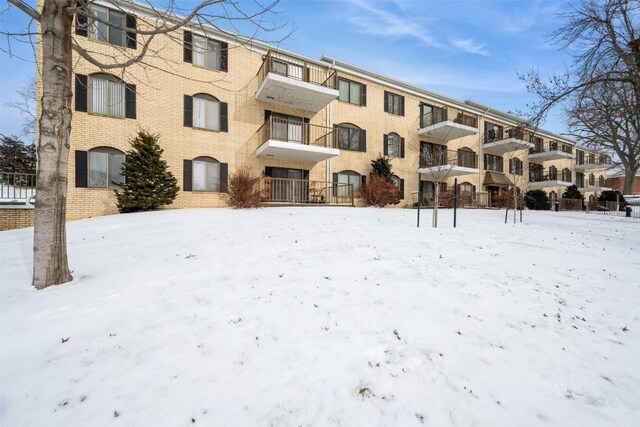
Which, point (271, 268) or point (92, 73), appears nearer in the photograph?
point (271, 268)

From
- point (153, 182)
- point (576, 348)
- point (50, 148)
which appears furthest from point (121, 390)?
point (153, 182)

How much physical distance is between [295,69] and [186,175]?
8.62 metres

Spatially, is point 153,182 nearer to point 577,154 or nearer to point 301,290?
point 301,290

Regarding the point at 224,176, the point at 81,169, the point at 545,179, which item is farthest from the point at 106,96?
the point at 545,179

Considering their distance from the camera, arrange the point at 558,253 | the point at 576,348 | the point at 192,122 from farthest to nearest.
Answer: the point at 192,122, the point at 558,253, the point at 576,348

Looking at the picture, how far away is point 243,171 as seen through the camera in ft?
46.1

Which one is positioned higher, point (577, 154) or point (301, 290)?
point (577, 154)

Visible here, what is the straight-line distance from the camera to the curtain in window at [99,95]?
12.0 metres

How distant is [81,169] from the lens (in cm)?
1171

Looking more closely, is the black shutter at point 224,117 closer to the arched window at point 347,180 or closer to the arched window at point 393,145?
the arched window at point 347,180

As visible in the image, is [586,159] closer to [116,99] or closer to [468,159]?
[468,159]

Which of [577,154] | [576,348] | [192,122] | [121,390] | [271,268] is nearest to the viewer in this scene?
[121,390]

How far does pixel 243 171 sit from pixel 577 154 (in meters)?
42.4

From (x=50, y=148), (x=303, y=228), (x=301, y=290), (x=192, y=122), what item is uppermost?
(x=192, y=122)
